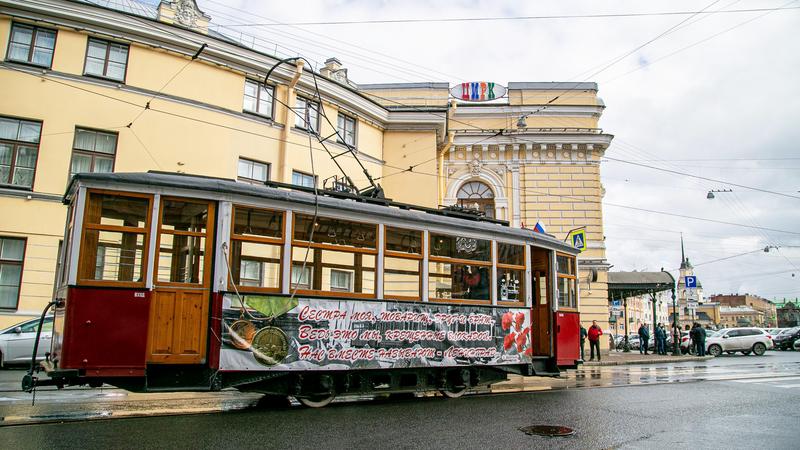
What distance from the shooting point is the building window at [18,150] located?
14.7 meters

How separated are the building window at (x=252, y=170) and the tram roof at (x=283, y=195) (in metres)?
9.37

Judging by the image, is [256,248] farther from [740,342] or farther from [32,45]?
[740,342]

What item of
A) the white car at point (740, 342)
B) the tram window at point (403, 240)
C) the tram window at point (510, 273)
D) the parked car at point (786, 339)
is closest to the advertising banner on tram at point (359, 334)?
the tram window at point (510, 273)

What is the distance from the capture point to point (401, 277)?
9.16m

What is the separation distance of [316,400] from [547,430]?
3394 mm

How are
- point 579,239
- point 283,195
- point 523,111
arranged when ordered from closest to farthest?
point 283,195 → point 579,239 → point 523,111

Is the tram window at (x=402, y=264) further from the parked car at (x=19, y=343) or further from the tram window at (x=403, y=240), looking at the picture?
the parked car at (x=19, y=343)

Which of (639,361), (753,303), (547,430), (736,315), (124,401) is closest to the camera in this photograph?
(547,430)

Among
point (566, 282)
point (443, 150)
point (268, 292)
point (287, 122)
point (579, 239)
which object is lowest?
point (268, 292)

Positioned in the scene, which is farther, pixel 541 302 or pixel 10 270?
pixel 10 270

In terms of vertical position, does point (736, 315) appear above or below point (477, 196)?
below

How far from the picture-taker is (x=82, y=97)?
1539 centimetres

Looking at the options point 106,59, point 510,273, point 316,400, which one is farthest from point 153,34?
point 316,400

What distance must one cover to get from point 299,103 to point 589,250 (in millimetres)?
14683
